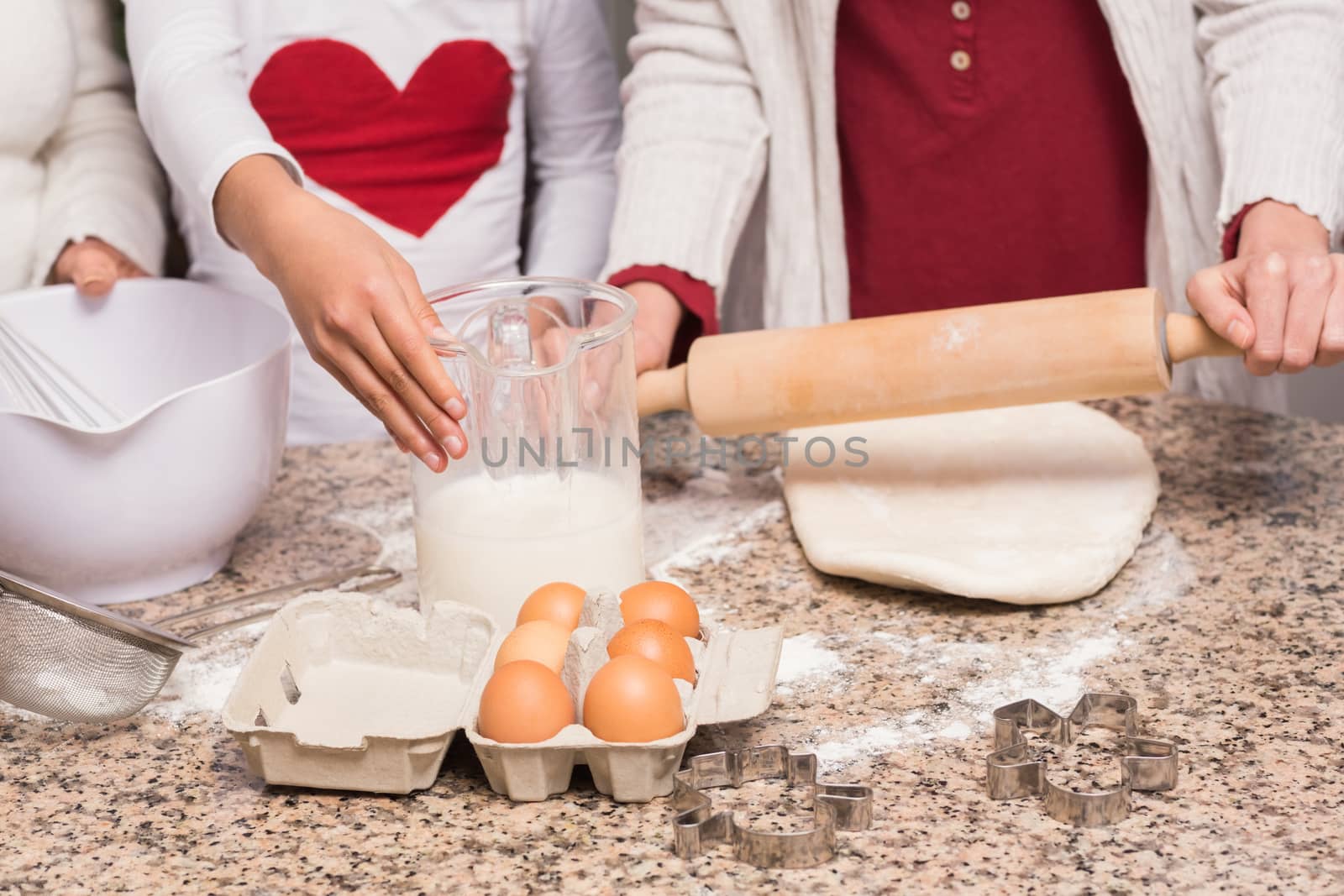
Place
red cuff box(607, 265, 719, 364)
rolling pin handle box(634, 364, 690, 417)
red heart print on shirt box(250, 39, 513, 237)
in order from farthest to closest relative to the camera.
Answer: red heart print on shirt box(250, 39, 513, 237), red cuff box(607, 265, 719, 364), rolling pin handle box(634, 364, 690, 417)

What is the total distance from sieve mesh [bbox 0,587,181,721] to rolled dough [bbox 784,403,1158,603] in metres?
0.53

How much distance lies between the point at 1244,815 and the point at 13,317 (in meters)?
1.09

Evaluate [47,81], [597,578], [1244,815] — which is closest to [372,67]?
[47,81]

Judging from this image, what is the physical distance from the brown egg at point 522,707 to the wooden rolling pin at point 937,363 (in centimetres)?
45

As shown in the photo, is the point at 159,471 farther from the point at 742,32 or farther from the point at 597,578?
the point at 742,32

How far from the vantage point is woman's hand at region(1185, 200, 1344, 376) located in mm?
1031

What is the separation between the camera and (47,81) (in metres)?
1.40

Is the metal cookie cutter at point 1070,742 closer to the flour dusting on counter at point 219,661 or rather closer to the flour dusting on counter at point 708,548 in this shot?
the flour dusting on counter at point 708,548

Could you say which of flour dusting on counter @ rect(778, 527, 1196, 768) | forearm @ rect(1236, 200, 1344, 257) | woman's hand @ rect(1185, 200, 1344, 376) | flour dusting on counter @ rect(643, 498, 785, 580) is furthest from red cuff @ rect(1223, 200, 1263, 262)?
flour dusting on counter @ rect(643, 498, 785, 580)

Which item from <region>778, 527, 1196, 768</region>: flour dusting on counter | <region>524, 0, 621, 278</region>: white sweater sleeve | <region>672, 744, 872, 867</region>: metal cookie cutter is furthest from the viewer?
<region>524, 0, 621, 278</region>: white sweater sleeve

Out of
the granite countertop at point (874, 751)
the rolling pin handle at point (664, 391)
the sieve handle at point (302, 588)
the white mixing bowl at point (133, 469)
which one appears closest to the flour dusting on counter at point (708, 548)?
the granite countertop at point (874, 751)

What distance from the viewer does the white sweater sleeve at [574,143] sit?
1.64m

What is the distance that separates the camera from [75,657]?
83 centimetres

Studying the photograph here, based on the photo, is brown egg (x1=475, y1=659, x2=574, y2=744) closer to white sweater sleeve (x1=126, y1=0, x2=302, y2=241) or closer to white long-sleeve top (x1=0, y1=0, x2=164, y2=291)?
white sweater sleeve (x1=126, y1=0, x2=302, y2=241)
